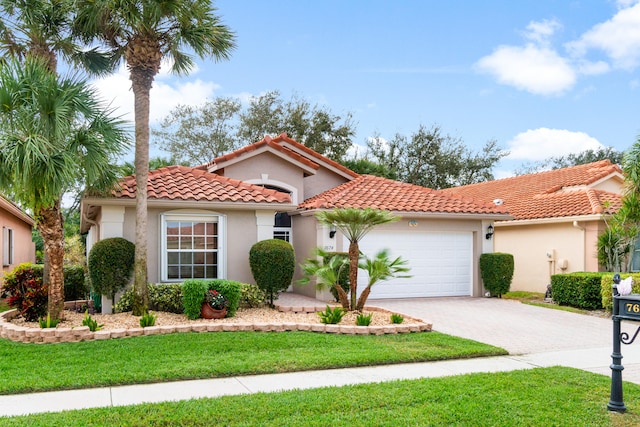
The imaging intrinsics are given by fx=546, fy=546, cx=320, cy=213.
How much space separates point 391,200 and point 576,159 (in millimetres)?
36680

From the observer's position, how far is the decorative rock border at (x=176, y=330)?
32.7ft

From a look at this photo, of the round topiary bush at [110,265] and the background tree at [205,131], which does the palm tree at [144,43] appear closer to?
the round topiary bush at [110,265]

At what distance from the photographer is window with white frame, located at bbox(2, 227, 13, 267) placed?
21.6 m

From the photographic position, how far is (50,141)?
34.6ft

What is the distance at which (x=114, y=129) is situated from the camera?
11.6m

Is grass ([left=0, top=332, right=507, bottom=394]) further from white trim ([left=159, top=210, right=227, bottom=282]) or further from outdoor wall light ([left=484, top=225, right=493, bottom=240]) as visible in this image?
outdoor wall light ([left=484, top=225, right=493, bottom=240])

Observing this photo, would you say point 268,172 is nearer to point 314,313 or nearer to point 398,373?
point 314,313

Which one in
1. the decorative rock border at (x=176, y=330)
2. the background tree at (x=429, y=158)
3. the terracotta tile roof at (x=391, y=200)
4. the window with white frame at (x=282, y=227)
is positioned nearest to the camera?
the decorative rock border at (x=176, y=330)

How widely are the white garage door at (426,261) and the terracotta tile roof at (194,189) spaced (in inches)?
155

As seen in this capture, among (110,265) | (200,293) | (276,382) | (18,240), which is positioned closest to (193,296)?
(200,293)

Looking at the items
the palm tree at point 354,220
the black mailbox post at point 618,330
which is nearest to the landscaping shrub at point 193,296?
the palm tree at point 354,220

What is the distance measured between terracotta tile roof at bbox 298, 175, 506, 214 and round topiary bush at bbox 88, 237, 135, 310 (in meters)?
5.88

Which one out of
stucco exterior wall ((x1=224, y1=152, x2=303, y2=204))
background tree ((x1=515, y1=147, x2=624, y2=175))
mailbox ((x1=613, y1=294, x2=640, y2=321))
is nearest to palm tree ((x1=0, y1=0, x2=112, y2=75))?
stucco exterior wall ((x1=224, y1=152, x2=303, y2=204))

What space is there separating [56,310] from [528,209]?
16787 millimetres
